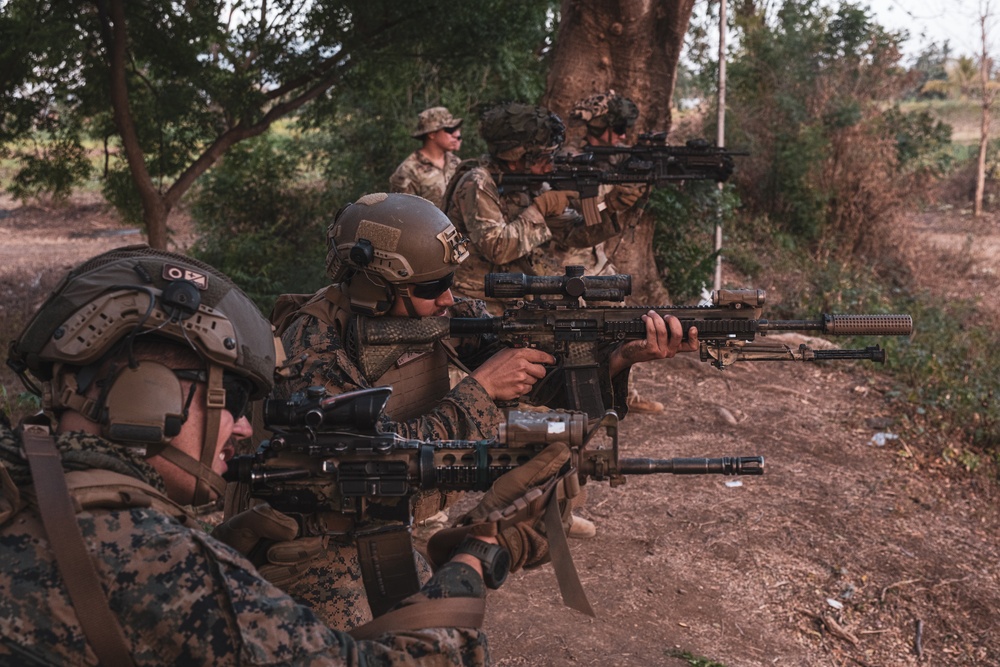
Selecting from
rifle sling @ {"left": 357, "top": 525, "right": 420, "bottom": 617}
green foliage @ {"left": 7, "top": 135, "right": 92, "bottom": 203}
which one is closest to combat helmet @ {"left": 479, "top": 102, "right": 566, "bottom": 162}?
rifle sling @ {"left": 357, "top": 525, "right": 420, "bottom": 617}

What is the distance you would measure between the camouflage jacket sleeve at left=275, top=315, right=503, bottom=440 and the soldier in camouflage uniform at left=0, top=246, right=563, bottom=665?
3.02ft

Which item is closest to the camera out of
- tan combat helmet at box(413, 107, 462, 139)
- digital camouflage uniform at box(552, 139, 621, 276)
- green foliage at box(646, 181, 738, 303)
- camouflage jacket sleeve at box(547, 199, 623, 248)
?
camouflage jacket sleeve at box(547, 199, 623, 248)

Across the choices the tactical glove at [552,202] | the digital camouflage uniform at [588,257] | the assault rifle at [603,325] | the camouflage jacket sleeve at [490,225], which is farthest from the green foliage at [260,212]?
the assault rifle at [603,325]

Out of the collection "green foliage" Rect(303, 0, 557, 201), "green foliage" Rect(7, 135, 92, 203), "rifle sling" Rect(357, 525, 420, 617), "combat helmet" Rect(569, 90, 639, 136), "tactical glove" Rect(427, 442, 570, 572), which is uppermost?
"green foliage" Rect(303, 0, 557, 201)

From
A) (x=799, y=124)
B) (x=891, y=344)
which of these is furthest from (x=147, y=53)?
(x=799, y=124)

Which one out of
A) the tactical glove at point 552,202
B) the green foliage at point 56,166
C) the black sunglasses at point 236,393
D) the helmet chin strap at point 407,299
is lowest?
the black sunglasses at point 236,393

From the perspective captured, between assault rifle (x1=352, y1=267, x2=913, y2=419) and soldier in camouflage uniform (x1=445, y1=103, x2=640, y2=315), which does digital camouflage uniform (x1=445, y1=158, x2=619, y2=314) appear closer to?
soldier in camouflage uniform (x1=445, y1=103, x2=640, y2=315)

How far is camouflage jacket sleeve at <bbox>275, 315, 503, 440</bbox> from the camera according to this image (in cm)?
332

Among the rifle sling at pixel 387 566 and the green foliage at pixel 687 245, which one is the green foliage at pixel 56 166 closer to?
the green foliage at pixel 687 245

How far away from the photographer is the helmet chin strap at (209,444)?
2156 millimetres

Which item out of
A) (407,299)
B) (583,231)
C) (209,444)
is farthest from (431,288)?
(583,231)

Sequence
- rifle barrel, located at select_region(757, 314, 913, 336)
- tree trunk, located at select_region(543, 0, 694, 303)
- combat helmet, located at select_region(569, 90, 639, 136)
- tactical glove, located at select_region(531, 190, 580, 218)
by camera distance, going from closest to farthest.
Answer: rifle barrel, located at select_region(757, 314, 913, 336)
tactical glove, located at select_region(531, 190, 580, 218)
combat helmet, located at select_region(569, 90, 639, 136)
tree trunk, located at select_region(543, 0, 694, 303)

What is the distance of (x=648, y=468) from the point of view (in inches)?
101

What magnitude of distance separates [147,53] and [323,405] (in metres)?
7.36
